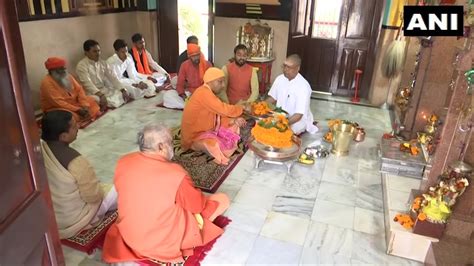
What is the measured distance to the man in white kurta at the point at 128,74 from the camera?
7.09 meters

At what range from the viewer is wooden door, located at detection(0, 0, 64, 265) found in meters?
1.29

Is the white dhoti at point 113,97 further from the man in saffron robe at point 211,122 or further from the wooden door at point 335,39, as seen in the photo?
the wooden door at point 335,39

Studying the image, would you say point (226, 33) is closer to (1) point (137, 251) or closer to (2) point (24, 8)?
(2) point (24, 8)

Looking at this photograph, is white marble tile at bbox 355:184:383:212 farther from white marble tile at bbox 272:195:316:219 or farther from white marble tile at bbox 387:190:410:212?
white marble tile at bbox 272:195:316:219

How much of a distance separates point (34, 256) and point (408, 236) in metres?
2.83

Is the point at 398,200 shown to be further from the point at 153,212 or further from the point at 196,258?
the point at 153,212

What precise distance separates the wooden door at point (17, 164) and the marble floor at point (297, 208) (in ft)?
5.33

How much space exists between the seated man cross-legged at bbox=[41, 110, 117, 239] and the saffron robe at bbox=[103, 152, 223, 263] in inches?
16.9

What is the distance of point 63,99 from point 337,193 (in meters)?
4.32

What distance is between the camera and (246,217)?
3551 mm

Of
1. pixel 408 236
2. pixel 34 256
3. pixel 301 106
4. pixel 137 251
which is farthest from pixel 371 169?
pixel 34 256

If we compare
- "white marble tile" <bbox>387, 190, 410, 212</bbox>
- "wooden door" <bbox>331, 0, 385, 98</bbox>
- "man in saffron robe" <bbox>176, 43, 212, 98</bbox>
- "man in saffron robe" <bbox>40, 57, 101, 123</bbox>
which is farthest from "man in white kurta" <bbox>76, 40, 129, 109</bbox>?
"white marble tile" <bbox>387, 190, 410, 212</bbox>

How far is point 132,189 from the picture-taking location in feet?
8.20

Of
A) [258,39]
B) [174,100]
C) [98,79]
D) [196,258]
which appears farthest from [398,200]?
[98,79]
